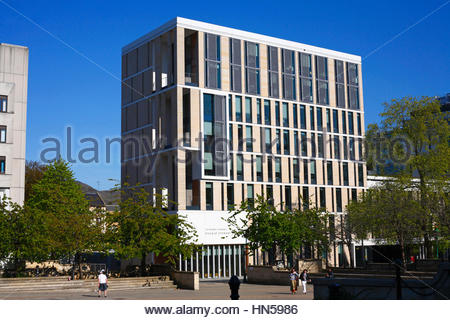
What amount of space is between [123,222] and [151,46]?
2948 centimetres

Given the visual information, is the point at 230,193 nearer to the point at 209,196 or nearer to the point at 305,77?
the point at 209,196

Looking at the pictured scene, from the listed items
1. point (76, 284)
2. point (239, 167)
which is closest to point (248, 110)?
point (239, 167)

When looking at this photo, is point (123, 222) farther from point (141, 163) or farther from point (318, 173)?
point (318, 173)

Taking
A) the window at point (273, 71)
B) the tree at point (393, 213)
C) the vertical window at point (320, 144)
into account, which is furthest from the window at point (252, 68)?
the tree at point (393, 213)

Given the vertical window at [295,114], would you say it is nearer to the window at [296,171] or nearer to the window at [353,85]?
the window at [296,171]

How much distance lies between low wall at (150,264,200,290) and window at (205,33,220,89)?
25320 mm

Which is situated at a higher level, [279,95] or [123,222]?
[279,95]

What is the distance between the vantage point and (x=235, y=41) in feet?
203

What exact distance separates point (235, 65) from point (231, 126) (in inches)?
271

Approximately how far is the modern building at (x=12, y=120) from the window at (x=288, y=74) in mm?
29558

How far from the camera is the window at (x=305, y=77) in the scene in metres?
67.0

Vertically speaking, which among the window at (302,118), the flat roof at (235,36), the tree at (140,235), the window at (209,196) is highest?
Result: the flat roof at (235,36)
